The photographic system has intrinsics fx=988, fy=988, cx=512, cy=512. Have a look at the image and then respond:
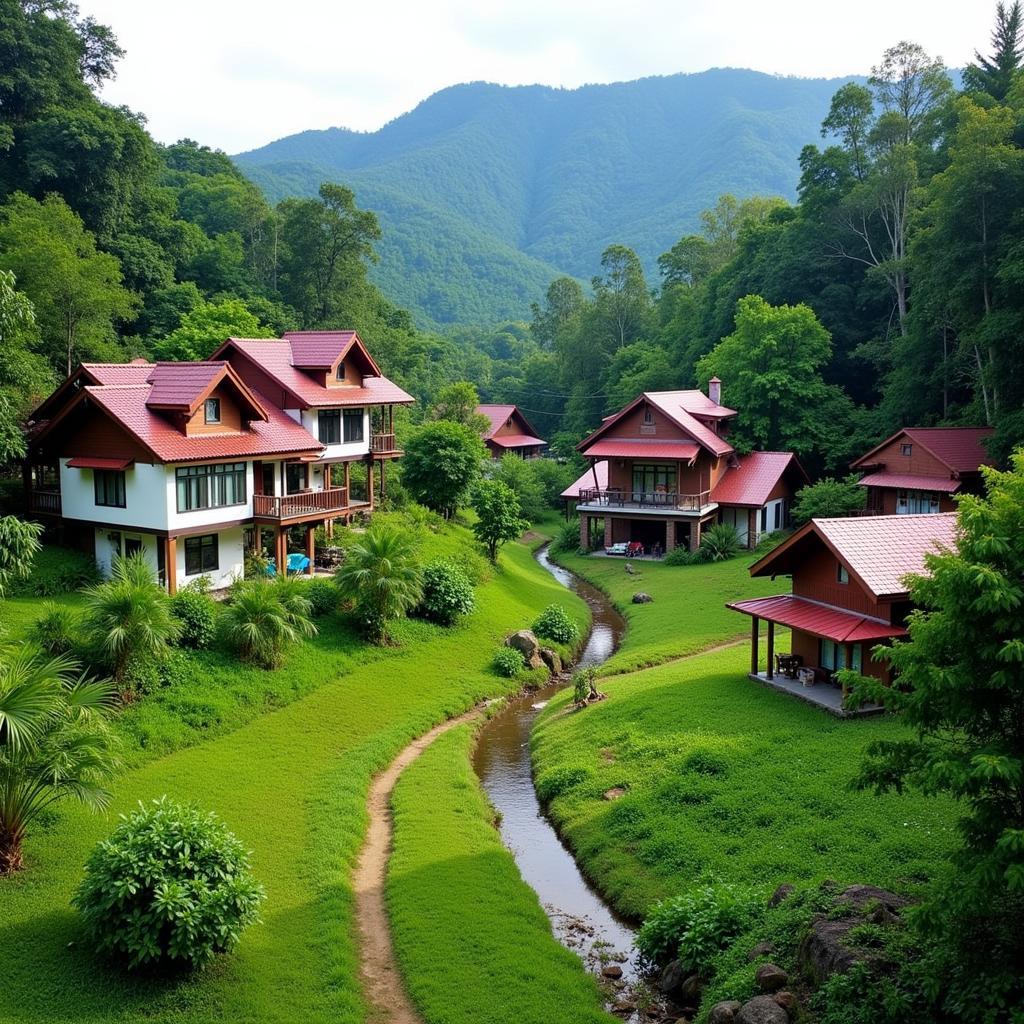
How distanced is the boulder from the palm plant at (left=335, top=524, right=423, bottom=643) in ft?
12.6

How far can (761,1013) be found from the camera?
1277 centimetres

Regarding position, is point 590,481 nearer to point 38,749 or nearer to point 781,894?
point 781,894

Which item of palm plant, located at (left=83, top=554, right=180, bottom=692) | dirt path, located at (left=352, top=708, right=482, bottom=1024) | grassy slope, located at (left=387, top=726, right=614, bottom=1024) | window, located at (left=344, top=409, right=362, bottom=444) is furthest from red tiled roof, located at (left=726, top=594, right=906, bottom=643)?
window, located at (left=344, top=409, right=362, bottom=444)

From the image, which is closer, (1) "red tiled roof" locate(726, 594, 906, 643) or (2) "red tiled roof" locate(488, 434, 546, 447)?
(1) "red tiled roof" locate(726, 594, 906, 643)

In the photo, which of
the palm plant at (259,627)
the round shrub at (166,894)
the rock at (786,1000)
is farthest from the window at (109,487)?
the rock at (786,1000)

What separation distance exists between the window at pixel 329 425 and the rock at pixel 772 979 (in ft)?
101

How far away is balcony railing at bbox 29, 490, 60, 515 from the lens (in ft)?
109

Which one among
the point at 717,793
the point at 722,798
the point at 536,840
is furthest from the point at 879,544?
the point at 536,840

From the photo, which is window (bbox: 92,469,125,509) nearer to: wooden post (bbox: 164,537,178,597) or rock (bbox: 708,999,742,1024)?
wooden post (bbox: 164,537,178,597)

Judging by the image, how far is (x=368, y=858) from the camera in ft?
65.5

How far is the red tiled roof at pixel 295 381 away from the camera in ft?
129

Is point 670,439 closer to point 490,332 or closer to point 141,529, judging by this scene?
point 141,529

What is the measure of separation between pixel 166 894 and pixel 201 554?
769 inches

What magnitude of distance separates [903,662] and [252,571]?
25607 millimetres
